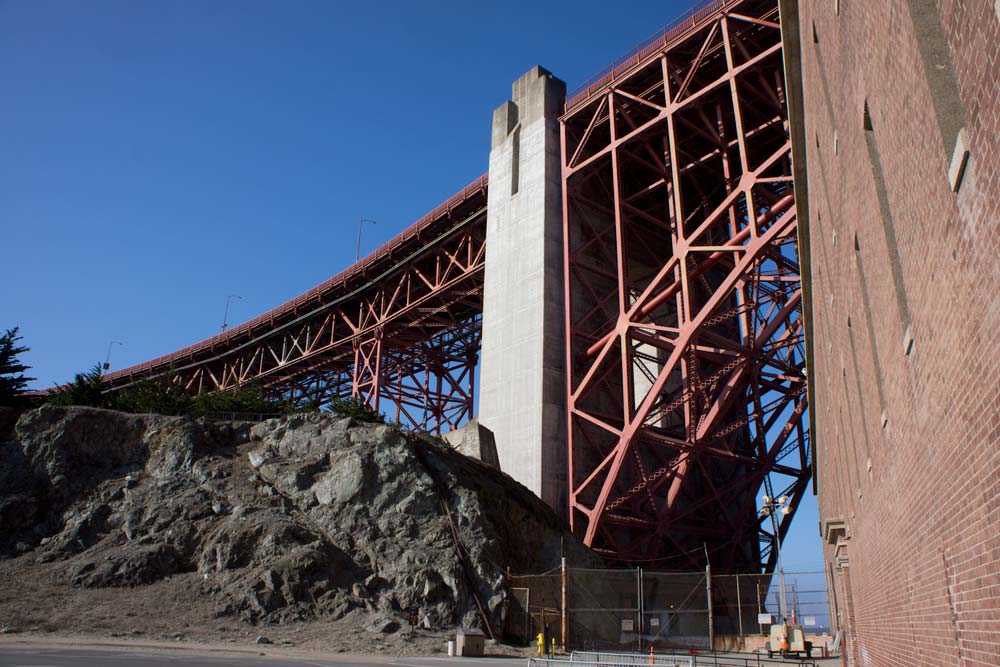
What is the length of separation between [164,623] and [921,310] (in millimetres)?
22021

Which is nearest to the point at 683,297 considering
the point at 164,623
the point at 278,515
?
the point at 278,515

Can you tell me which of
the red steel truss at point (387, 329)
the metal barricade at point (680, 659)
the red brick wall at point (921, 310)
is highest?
the red steel truss at point (387, 329)

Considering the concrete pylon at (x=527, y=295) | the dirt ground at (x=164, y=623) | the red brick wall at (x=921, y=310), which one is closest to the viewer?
the red brick wall at (x=921, y=310)

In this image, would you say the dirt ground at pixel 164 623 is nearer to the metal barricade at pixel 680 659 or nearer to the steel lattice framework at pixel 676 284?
the metal barricade at pixel 680 659

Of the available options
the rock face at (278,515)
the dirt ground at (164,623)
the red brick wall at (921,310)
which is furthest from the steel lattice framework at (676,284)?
the red brick wall at (921,310)

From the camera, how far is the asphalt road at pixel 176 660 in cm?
1369

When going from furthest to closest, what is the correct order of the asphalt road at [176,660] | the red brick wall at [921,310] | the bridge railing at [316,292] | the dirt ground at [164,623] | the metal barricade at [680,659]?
1. the bridge railing at [316,292]
2. the dirt ground at [164,623]
3. the metal barricade at [680,659]
4. the asphalt road at [176,660]
5. the red brick wall at [921,310]

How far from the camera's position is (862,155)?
264 inches

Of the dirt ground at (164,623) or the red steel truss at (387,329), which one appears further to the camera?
the red steel truss at (387,329)

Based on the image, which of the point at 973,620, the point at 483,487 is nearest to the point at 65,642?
the point at 483,487

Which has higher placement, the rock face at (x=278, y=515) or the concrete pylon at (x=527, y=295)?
the concrete pylon at (x=527, y=295)

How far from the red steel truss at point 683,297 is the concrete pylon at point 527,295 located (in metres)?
0.66

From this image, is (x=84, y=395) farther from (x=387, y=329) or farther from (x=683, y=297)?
(x=683, y=297)

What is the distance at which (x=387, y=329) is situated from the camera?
146 ft
